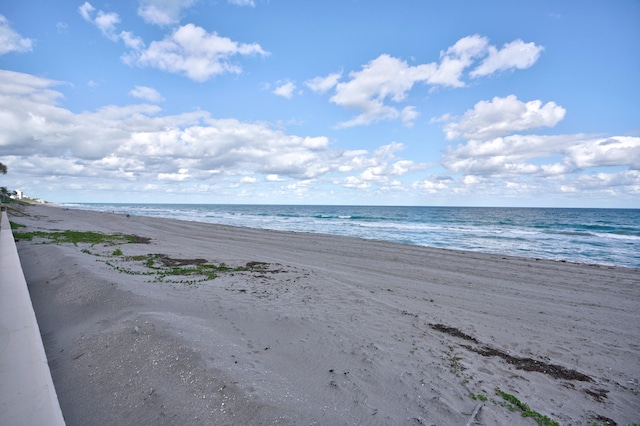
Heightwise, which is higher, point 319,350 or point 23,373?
point 23,373

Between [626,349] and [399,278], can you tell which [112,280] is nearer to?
[399,278]

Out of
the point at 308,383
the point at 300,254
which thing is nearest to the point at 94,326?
the point at 308,383

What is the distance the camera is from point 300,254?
613 inches

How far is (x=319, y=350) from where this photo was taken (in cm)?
465

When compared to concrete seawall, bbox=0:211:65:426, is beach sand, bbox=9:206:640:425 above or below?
below

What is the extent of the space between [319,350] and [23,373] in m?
3.27

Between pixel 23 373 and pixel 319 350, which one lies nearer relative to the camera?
pixel 23 373

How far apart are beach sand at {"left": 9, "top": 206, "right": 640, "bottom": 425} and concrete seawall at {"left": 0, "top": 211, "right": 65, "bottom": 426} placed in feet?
1.79

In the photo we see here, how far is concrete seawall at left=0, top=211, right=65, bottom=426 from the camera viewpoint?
232 centimetres

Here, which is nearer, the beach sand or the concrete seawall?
the concrete seawall

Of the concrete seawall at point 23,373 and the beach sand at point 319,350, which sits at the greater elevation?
the concrete seawall at point 23,373

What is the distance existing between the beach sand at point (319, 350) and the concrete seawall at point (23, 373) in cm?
55

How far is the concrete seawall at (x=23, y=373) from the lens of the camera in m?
2.32

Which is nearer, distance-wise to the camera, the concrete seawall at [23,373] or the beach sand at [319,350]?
the concrete seawall at [23,373]
